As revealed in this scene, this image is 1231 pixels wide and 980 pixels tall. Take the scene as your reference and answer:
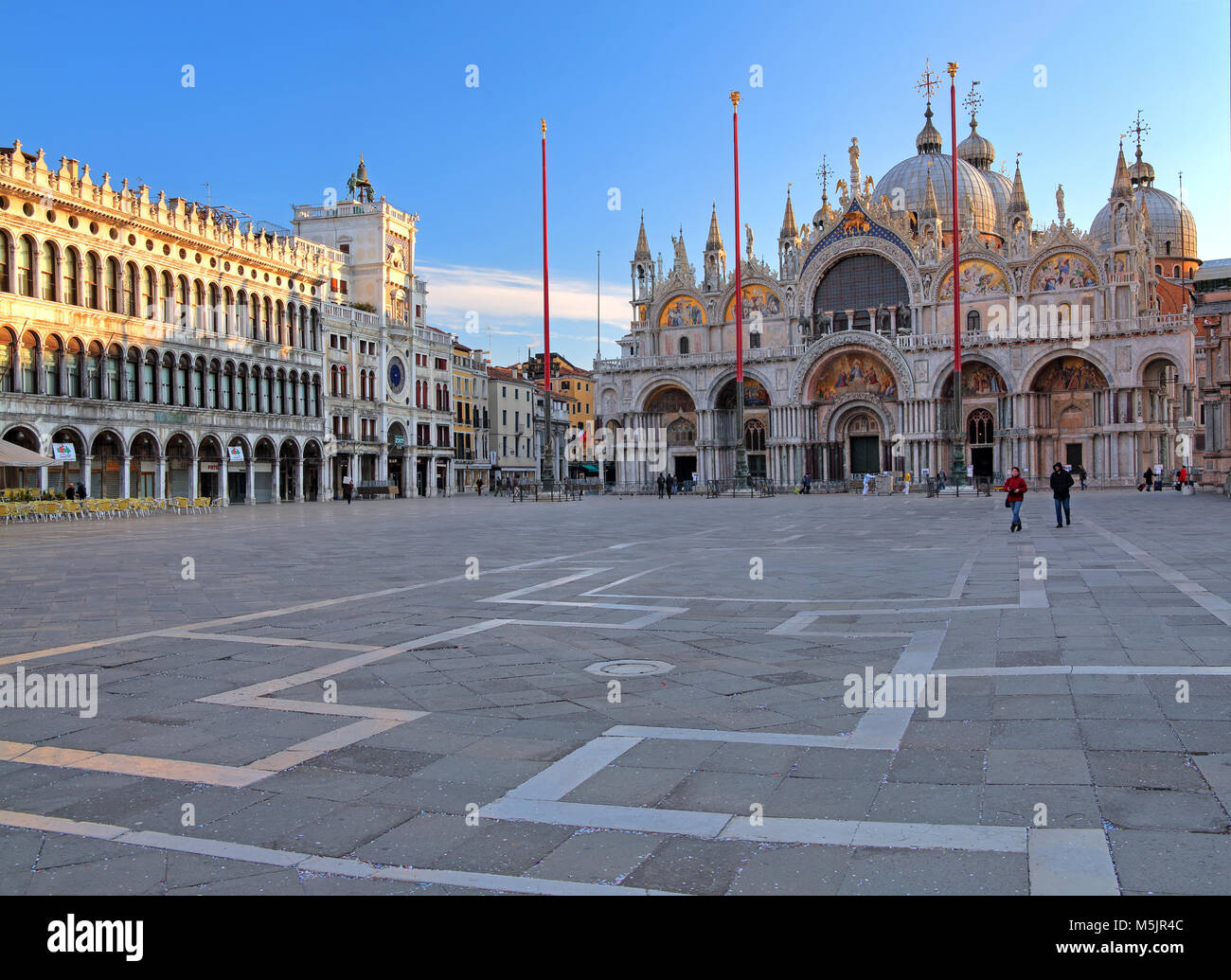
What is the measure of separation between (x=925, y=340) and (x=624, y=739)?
60.1m

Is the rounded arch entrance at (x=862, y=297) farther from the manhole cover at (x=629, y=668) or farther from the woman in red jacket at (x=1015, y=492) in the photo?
the manhole cover at (x=629, y=668)

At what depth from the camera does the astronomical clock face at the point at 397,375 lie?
6406 cm

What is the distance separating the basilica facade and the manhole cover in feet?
145

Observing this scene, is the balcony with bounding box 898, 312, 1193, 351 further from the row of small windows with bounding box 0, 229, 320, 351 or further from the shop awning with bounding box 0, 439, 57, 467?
the shop awning with bounding box 0, 439, 57, 467

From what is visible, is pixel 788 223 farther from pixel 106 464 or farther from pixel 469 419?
pixel 106 464

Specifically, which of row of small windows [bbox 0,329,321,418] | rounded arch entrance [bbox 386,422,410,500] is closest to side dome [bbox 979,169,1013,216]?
rounded arch entrance [bbox 386,422,410,500]

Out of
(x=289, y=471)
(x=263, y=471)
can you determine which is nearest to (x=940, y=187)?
(x=289, y=471)

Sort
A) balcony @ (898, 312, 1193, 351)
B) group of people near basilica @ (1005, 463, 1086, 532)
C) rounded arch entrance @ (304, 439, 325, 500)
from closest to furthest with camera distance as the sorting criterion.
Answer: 1. group of people near basilica @ (1005, 463, 1086, 532)
2. balcony @ (898, 312, 1193, 351)
3. rounded arch entrance @ (304, 439, 325, 500)

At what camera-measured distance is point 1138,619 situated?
8711 mm

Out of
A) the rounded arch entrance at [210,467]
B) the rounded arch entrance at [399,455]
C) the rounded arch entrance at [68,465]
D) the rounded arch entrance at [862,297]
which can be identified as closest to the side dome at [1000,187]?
the rounded arch entrance at [862,297]

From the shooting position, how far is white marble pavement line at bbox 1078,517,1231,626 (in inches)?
357

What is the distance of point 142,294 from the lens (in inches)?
1674

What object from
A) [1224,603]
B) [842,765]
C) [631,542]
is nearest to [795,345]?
[631,542]
